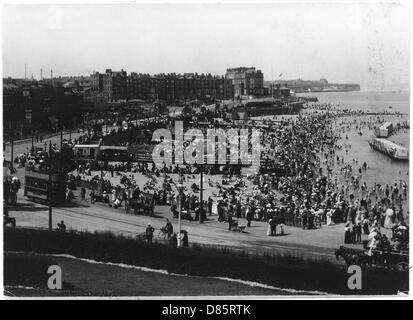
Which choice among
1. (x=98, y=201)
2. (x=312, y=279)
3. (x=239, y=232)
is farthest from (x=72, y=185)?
(x=312, y=279)

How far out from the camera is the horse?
42.0 feet

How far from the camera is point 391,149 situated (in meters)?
14.5

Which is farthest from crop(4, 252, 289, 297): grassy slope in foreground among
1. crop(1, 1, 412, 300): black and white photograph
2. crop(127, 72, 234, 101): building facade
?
crop(127, 72, 234, 101): building facade

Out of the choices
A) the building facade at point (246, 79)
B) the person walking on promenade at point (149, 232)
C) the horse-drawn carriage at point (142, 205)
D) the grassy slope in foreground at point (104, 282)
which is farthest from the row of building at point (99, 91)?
the person walking on promenade at point (149, 232)

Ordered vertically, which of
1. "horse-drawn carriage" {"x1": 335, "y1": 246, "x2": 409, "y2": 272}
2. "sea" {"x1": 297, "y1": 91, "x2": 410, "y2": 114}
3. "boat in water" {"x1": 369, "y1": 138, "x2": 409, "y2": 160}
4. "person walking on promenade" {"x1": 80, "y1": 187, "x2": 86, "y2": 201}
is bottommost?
"horse-drawn carriage" {"x1": 335, "y1": 246, "x2": 409, "y2": 272}

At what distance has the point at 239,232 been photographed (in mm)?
14055

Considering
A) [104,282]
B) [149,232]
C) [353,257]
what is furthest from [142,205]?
[353,257]

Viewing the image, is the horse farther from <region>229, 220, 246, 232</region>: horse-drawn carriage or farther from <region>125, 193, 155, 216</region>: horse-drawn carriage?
<region>125, 193, 155, 216</region>: horse-drawn carriage
